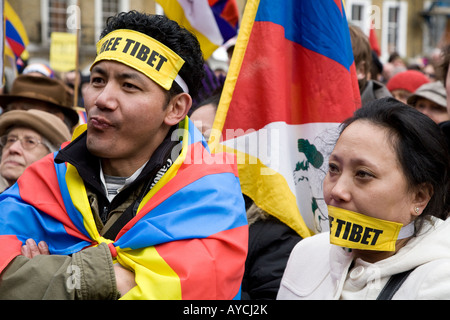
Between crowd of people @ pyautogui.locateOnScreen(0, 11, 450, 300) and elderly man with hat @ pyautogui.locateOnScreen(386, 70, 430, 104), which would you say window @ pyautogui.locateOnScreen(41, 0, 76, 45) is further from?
crowd of people @ pyautogui.locateOnScreen(0, 11, 450, 300)

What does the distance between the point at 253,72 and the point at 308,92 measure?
0.35 metres

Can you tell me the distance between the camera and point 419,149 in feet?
7.13

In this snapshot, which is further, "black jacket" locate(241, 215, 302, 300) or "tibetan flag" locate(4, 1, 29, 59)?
"tibetan flag" locate(4, 1, 29, 59)

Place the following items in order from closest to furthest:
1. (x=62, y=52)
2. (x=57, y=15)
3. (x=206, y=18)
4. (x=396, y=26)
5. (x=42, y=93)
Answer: (x=206, y=18) → (x=42, y=93) → (x=62, y=52) → (x=57, y=15) → (x=396, y=26)

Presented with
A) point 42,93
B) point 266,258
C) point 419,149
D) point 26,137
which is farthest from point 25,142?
point 419,149

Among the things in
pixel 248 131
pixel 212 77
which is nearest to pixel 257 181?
pixel 248 131

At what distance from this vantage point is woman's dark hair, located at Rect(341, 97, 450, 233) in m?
2.14

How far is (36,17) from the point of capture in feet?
74.8

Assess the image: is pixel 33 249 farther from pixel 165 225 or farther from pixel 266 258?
pixel 266 258

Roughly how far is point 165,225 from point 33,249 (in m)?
0.53

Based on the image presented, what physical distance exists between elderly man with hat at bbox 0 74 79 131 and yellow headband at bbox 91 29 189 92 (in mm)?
2628

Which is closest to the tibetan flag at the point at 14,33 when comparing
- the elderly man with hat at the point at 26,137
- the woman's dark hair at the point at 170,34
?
the elderly man with hat at the point at 26,137

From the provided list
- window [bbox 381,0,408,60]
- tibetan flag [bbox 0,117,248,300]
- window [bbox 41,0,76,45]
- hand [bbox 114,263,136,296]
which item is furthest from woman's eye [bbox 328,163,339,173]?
window [bbox 381,0,408,60]

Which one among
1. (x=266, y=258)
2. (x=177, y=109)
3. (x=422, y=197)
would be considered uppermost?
(x=177, y=109)
